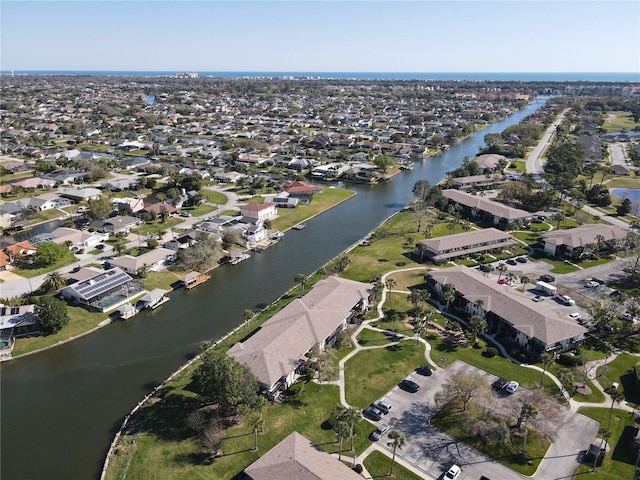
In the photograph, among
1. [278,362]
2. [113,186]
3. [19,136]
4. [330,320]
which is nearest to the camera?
[278,362]

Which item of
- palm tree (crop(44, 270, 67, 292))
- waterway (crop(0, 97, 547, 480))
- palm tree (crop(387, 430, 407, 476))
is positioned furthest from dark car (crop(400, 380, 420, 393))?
palm tree (crop(44, 270, 67, 292))

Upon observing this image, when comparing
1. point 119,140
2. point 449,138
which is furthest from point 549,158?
point 119,140

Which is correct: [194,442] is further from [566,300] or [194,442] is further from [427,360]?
[566,300]

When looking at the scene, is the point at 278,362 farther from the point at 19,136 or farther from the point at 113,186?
the point at 19,136

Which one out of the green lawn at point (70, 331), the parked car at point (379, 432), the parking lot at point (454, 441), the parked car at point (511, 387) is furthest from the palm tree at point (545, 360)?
the green lawn at point (70, 331)

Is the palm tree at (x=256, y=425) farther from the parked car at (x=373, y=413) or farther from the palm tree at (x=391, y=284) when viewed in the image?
the palm tree at (x=391, y=284)

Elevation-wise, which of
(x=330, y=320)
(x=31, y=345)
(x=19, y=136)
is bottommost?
(x=31, y=345)
